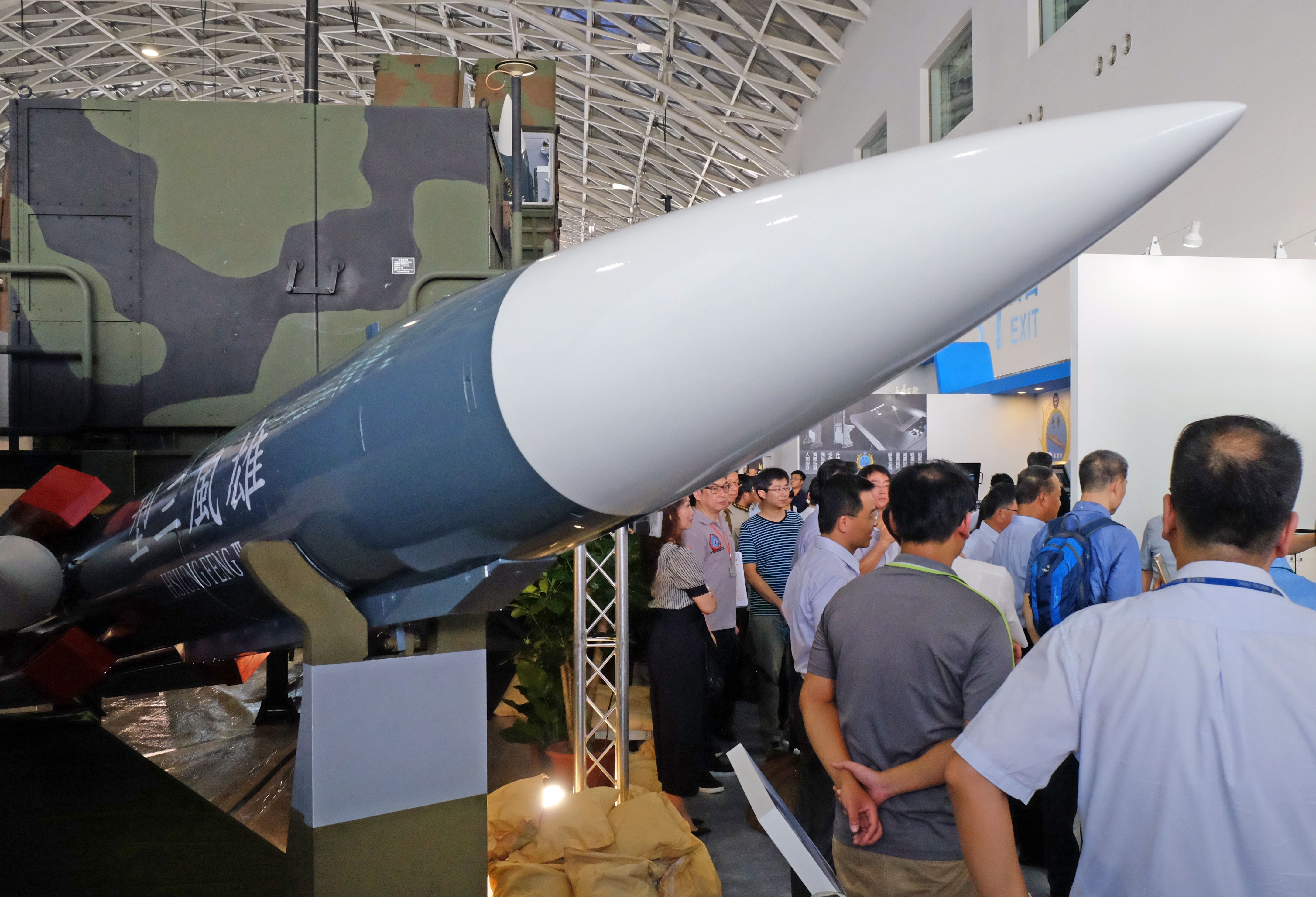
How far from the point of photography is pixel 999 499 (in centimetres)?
432

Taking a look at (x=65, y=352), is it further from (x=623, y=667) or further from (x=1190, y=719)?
(x=1190, y=719)

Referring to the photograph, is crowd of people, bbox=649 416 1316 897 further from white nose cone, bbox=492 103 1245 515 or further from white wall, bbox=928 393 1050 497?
white wall, bbox=928 393 1050 497

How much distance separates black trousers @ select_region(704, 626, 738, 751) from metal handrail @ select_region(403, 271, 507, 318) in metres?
2.16

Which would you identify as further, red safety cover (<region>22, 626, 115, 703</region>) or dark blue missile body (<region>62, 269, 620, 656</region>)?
red safety cover (<region>22, 626, 115, 703</region>)

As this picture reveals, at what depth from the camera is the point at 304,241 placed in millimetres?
2979

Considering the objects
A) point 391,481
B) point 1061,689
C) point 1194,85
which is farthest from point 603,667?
point 1194,85

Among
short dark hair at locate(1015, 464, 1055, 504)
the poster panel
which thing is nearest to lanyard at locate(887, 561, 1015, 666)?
short dark hair at locate(1015, 464, 1055, 504)

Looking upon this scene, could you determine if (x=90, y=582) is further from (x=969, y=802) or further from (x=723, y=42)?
(x=723, y=42)

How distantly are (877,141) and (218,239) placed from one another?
12824mm

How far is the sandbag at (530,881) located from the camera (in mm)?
2260

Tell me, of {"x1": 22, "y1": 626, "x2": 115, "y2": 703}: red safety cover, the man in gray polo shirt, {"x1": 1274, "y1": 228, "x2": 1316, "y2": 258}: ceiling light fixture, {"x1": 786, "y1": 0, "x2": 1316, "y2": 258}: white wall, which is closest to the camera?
the man in gray polo shirt

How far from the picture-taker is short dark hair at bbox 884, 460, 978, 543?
181 cm

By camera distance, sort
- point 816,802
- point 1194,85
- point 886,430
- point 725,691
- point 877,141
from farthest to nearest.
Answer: point 877,141, point 886,430, point 1194,85, point 725,691, point 816,802

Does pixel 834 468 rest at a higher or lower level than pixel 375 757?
higher
